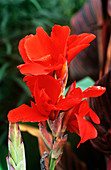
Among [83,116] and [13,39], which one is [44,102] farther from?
[13,39]

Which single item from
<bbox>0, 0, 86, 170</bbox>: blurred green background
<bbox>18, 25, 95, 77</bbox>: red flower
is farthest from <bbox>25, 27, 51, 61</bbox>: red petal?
<bbox>0, 0, 86, 170</bbox>: blurred green background

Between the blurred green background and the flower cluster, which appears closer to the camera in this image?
the flower cluster

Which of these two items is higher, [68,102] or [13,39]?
[13,39]

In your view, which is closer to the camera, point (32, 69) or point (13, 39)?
point (32, 69)

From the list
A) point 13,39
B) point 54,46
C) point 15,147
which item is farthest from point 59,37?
point 13,39

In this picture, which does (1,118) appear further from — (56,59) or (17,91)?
(56,59)

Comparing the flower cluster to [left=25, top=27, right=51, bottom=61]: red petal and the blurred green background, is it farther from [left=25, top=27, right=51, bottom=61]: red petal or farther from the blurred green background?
the blurred green background

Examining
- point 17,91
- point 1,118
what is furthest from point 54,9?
point 1,118
